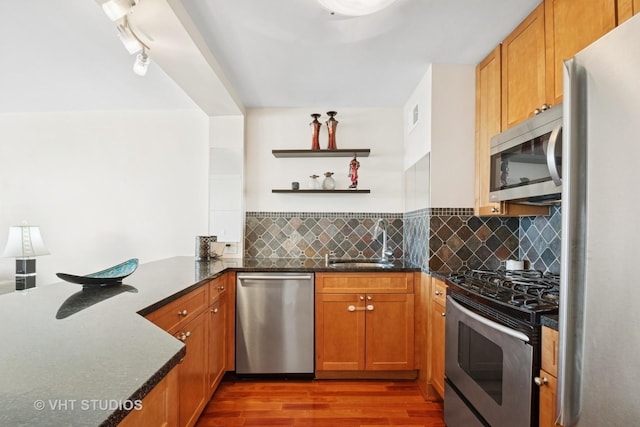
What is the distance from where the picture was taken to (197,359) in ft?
5.88

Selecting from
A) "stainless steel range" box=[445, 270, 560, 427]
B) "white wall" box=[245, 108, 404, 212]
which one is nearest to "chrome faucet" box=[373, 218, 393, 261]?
"white wall" box=[245, 108, 404, 212]

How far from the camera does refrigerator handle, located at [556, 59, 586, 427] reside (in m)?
0.86

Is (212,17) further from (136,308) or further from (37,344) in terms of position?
(37,344)

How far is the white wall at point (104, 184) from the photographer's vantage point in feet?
10.3

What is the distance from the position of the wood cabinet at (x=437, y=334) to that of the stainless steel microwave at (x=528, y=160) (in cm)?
67

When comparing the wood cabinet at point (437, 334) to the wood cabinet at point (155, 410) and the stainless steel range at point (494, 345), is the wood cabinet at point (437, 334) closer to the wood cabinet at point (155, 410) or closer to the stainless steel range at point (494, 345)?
the stainless steel range at point (494, 345)

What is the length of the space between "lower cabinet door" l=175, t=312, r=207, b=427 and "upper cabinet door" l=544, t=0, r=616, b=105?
215cm

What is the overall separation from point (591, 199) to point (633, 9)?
835mm

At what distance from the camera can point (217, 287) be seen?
218 cm

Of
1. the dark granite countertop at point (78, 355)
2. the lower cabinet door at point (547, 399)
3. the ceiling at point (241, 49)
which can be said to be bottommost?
the lower cabinet door at point (547, 399)

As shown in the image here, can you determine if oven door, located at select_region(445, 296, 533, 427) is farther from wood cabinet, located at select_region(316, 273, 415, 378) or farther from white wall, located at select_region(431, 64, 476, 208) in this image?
white wall, located at select_region(431, 64, 476, 208)

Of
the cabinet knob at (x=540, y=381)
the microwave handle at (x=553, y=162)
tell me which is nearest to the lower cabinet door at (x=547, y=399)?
the cabinet knob at (x=540, y=381)

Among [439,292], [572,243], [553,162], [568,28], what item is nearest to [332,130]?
[439,292]

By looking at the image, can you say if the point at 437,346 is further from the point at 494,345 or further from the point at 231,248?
the point at 231,248
